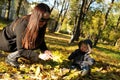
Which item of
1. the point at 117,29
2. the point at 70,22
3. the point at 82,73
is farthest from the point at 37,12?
the point at 70,22

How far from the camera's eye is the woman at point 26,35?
6129mm

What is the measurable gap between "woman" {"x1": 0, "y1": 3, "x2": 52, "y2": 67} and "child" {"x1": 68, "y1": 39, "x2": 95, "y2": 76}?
1495 mm

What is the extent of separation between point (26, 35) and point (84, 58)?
8.36 ft

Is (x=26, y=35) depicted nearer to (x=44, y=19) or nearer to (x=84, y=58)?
(x=44, y=19)

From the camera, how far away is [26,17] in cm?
641

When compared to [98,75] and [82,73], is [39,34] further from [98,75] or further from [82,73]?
[98,75]

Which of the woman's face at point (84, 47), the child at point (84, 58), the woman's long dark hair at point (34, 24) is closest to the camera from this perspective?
the woman's long dark hair at point (34, 24)

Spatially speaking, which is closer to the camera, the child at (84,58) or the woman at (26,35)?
the woman at (26,35)

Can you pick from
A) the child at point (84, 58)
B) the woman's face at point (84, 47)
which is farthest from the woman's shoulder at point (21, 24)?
the woman's face at point (84, 47)

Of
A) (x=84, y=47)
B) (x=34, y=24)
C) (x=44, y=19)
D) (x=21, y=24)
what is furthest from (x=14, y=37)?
(x=84, y=47)

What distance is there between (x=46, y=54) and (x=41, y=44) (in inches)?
26.5

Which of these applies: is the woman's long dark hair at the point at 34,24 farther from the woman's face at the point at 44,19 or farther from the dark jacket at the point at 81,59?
the dark jacket at the point at 81,59

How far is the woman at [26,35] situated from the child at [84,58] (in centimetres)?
150

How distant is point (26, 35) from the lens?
6.15m
